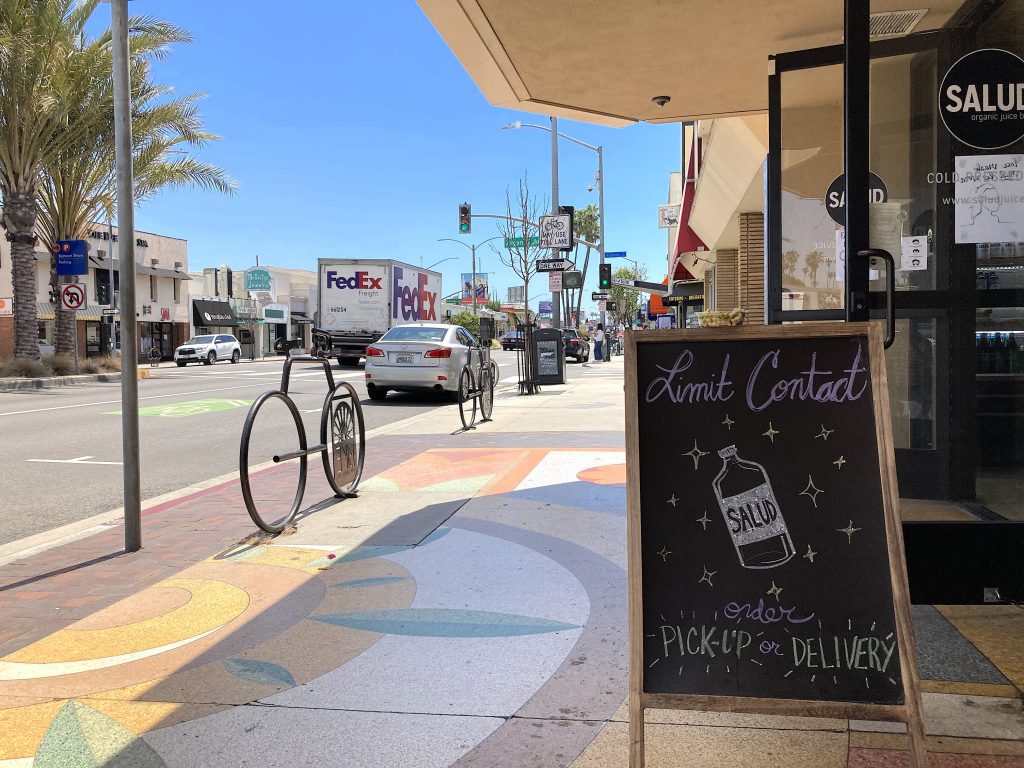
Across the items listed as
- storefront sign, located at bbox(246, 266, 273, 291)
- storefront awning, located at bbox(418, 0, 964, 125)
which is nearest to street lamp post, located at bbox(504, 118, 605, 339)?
storefront awning, located at bbox(418, 0, 964, 125)

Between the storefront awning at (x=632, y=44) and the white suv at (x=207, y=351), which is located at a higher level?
the storefront awning at (x=632, y=44)

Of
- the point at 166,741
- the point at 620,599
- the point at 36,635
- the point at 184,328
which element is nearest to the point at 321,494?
the point at 36,635

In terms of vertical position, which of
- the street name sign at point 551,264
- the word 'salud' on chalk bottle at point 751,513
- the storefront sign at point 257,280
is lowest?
the word 'salud' on chalk bottle at point 751,513

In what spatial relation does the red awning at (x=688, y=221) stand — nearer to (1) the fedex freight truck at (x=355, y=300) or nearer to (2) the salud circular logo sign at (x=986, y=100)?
(1) the fedex freight truck at (x=355, y=300)

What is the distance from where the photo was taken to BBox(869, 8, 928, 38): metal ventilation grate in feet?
12.7

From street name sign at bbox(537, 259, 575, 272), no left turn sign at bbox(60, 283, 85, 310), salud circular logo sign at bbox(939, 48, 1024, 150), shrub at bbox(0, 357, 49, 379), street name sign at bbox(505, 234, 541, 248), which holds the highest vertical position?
street name sign at bbox(505, 234, 541, 248)

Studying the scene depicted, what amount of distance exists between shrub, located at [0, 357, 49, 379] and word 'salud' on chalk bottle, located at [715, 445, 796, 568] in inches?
982

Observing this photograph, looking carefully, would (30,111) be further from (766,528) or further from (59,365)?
(766,528)

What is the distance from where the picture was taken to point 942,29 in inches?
160

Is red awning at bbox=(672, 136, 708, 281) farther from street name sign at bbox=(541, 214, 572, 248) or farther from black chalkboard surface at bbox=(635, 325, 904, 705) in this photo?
black chalkboard surface at bbox=(635, 325, 904, 705)

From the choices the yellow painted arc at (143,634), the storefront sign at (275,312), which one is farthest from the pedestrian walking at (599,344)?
the yellow painted arc at (143,634)

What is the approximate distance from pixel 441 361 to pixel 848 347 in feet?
41.0

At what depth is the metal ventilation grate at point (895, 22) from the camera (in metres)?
3.87

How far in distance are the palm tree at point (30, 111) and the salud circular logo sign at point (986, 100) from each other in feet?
75.9
